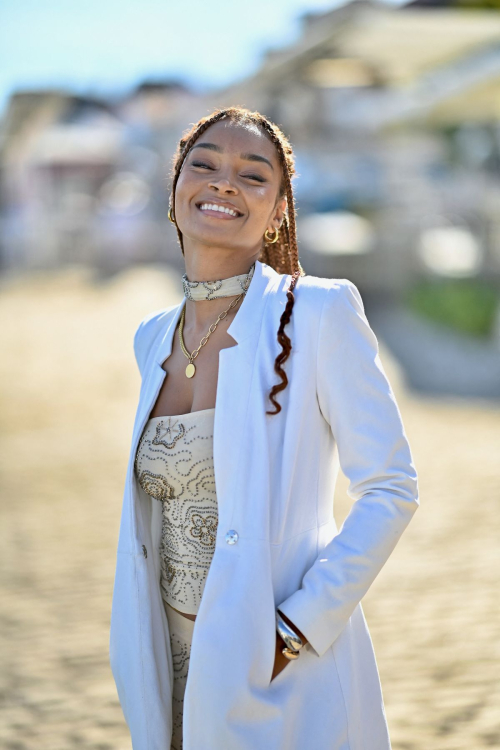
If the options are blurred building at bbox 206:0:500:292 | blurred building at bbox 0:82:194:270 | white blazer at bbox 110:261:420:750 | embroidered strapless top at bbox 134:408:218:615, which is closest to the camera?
white blazer at bbox 110:261:420:750

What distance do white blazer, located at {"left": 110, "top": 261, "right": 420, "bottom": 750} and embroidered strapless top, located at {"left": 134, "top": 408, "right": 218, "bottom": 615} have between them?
154 millimetres

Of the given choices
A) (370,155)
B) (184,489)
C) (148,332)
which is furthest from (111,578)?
(370,155)

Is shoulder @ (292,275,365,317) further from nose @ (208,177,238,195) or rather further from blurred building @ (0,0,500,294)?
blurred building @ (0,0,500,294)

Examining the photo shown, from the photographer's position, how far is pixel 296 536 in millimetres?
2172

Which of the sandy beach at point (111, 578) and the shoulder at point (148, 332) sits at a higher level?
the shoulder at point (148, 332)

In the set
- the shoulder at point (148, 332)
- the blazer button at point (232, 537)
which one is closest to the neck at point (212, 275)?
the shoulder at point (148, 332)

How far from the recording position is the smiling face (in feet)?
7.66

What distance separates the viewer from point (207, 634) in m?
2.06

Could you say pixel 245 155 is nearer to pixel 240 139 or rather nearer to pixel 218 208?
pixel 240 139

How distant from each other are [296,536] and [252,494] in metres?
0.18

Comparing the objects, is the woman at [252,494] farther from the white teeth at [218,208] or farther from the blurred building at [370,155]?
the blurred building at [370,155]

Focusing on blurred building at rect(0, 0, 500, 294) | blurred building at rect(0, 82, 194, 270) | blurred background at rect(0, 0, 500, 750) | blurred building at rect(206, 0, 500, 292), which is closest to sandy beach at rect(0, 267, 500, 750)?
blurred background at rect(0, 0, 500, 750)

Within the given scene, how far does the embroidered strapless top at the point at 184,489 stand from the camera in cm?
228

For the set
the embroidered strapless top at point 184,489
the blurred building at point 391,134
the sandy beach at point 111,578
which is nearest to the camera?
the embroidered strapless top at point 184,489
